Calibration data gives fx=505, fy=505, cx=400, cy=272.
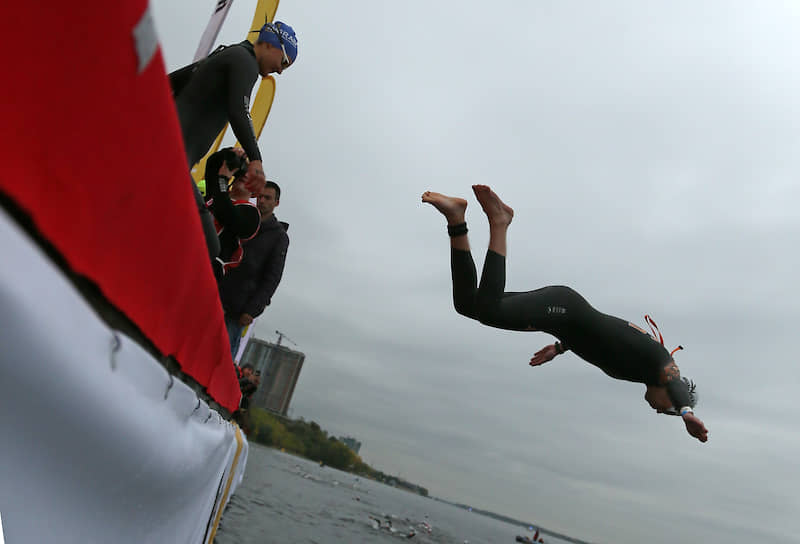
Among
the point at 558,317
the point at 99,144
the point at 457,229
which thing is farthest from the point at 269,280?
the point at 99,144

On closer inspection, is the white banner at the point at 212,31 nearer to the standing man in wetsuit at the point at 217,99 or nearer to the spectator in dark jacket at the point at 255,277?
the spectator in dark jacket at the point at 255,277

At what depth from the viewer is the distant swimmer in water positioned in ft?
10.9

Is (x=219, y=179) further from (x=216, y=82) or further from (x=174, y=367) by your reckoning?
(x=174, y=367)

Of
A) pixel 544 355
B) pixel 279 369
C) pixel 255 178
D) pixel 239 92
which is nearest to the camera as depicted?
pixel 239 92

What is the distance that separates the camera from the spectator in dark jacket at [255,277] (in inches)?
163

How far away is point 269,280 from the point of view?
168 inches

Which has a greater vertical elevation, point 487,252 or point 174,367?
point 487,252

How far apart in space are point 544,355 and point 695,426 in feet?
4.37

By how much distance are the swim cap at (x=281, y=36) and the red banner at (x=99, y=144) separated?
228 centimetres

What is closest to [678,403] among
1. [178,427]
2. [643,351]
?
[643,351]

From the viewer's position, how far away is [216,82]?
267cm

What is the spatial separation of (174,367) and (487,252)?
230cm

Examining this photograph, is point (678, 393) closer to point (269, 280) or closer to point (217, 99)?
point (269, 280)

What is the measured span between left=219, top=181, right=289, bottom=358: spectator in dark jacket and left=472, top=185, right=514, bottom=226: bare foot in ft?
5.91
